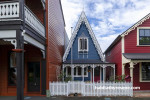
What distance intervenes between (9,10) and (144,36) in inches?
481

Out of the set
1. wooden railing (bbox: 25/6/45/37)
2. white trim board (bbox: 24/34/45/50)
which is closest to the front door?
white trim board (bbox: 24/34/45/50)

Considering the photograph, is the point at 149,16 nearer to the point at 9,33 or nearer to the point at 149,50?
the point at 149,50

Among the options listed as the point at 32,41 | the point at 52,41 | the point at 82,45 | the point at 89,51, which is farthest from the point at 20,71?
the point at 89,51

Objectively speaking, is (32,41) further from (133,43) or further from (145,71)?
(145,71)

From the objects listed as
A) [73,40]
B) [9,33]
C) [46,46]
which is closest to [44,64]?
[46,46]

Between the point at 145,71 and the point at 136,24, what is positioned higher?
the point at 136,24

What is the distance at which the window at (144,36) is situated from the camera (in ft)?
46.8

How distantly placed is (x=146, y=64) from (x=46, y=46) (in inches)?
379

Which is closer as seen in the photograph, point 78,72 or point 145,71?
point 145,71

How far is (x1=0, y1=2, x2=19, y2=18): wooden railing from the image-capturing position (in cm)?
699

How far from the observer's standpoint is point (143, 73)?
14117mm

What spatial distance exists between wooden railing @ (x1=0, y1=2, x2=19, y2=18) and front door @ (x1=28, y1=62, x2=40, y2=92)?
5387 mm

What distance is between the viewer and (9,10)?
23.6 feet

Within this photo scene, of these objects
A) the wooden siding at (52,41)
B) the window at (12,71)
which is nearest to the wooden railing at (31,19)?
the wooden siding at (52,41)
